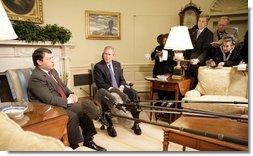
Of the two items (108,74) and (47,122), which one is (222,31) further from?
(47,122)

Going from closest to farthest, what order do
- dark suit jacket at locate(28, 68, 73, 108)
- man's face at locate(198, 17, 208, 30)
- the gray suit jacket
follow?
dark suit jacket at locate(28, 68, 73, 108) < the gray suit jacket < man's face at locate(198, 17, 208, 30)

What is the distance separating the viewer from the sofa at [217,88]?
1948 millimetres

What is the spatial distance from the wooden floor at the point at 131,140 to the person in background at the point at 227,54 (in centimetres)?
106

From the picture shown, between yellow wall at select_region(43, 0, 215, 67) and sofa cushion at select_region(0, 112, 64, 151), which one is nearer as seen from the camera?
sofa cushion at select_region(0, 112, 64, 151)

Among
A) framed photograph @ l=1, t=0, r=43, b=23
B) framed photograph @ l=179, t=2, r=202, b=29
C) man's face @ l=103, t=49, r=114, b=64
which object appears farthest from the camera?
framed photograph @ l=179, t=2, r=202, b=29

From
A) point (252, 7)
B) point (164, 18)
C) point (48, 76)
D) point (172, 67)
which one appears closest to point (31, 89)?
point (48, 76)

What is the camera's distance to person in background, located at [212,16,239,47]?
2141mm

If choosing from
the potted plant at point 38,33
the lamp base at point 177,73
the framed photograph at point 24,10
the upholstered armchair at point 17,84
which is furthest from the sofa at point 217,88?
the framed photograph at point 24,10

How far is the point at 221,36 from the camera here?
2.32 meters

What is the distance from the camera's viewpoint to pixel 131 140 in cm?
174

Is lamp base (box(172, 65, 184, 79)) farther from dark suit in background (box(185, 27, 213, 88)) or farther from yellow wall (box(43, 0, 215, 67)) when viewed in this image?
yellow wall (box(43, 0, 215, 67))

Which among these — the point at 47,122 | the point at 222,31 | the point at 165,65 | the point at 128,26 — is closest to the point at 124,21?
the point at 128,26

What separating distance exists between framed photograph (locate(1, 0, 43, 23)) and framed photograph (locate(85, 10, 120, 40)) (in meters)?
0.73

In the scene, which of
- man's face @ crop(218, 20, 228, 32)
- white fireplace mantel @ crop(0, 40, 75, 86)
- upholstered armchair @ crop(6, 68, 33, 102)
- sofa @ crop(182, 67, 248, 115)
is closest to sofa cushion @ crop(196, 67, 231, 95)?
sofa @ crop(182, 67, 248, 115)
